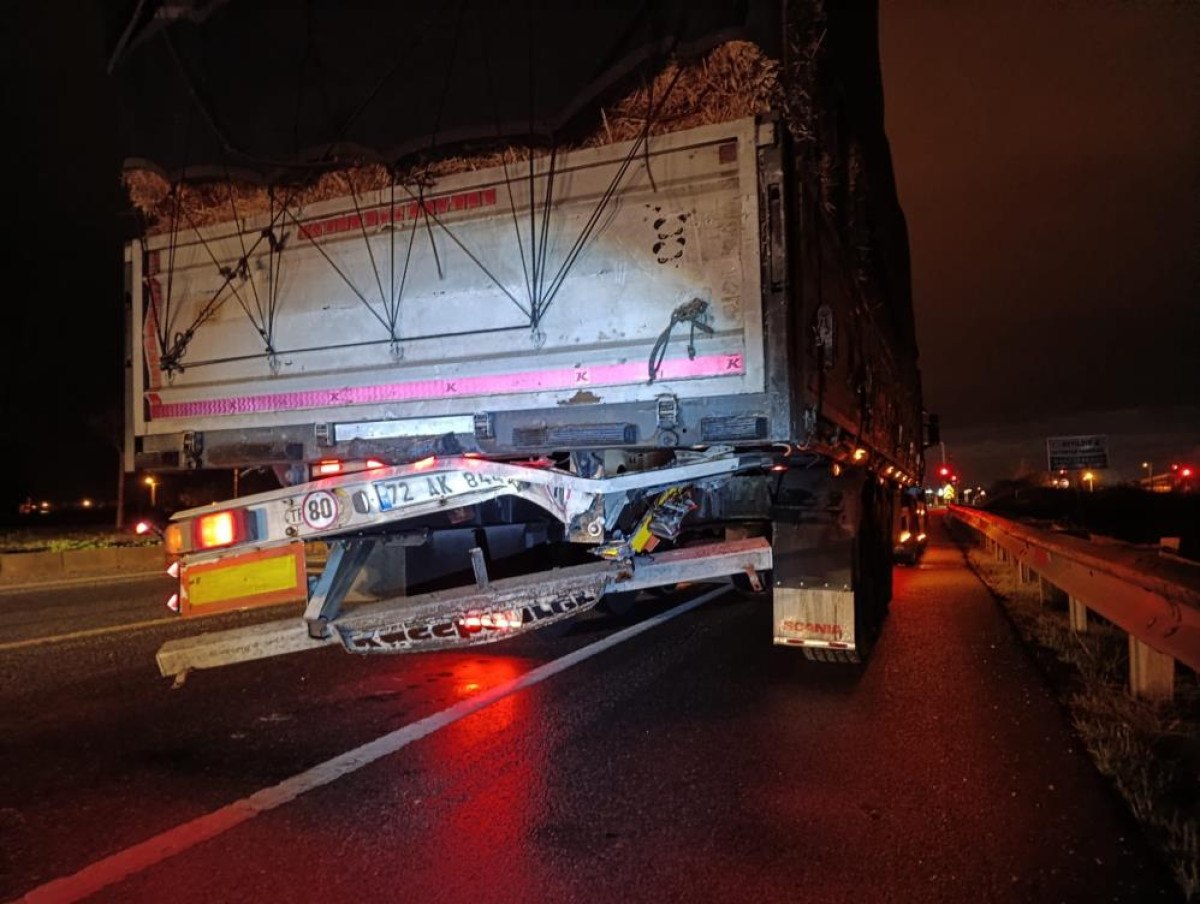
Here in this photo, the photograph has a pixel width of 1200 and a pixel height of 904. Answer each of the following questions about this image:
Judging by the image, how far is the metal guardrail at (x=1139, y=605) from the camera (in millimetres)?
4168

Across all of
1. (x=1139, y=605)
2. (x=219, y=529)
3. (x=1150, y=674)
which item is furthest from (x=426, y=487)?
(x=1150, y=674)

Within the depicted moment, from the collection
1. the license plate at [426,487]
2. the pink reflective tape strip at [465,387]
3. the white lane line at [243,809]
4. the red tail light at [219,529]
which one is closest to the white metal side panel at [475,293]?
the pink reflective tape strip at [465,387]

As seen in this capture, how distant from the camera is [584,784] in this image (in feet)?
13.5

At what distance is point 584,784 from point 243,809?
1511mm

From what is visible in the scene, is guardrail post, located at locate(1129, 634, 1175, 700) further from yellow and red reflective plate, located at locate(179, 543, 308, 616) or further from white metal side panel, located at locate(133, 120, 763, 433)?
yellow and red reflective plate, located at locate(179, 543, 308, 616)

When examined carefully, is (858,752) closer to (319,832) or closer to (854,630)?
(854,630)

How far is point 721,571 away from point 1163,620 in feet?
7.44

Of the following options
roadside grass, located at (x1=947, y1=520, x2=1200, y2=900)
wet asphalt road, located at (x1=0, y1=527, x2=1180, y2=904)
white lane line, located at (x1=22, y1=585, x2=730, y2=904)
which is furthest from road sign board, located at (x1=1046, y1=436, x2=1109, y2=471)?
white lane line, located at (x1=22, y1=585, x2=730, y2=904)

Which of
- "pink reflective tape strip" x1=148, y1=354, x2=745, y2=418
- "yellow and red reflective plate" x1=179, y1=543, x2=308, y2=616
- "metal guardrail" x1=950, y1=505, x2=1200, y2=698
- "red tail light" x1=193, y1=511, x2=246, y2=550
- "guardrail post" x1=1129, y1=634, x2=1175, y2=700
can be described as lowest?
"guardrail post" x1=1129, y1=634, x2=1175, y2=700

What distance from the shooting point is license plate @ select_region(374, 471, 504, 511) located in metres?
4.64

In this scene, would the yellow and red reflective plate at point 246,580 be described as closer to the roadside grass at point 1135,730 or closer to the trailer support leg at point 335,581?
the trailer support leg at point 335,581

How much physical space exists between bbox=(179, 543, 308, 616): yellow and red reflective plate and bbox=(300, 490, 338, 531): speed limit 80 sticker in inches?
7.3

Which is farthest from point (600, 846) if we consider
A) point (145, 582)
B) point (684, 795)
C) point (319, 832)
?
point (145, 582)

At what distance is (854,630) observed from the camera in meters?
5.43
